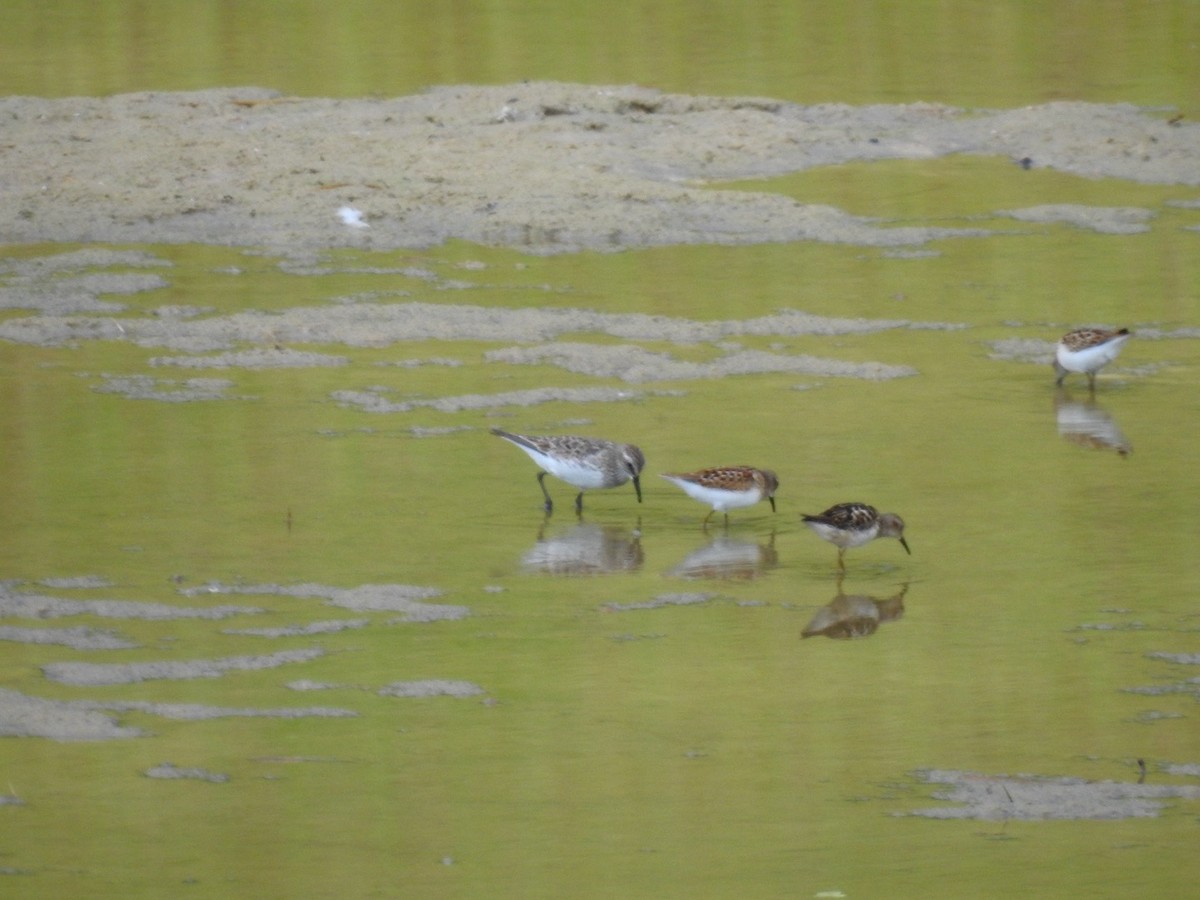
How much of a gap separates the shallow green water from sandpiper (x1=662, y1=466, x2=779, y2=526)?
0.21 m

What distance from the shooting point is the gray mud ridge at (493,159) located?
14.9m

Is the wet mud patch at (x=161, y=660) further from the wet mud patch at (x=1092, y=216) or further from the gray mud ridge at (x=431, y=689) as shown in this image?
the wet mud patch at (x=1092, y=216)

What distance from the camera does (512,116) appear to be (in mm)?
17828

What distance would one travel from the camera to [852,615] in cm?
834

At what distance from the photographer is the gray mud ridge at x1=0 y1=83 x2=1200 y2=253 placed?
1492 centimetres

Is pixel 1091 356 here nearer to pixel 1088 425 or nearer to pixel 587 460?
pixel 1088 425

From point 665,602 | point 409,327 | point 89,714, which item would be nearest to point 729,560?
point 665,602

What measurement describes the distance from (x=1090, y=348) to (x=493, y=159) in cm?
629

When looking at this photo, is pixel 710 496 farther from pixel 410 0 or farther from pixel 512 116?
pixel 410 0

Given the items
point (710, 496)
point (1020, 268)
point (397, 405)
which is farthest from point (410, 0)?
point (710, 496)

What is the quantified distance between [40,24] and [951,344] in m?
14.2

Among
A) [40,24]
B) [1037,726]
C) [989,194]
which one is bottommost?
[1037,726]

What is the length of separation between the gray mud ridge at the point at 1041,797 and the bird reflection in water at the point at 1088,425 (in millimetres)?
4189

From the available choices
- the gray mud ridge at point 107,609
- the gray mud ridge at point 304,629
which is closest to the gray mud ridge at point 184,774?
the gray mud ridge at point 304,629
